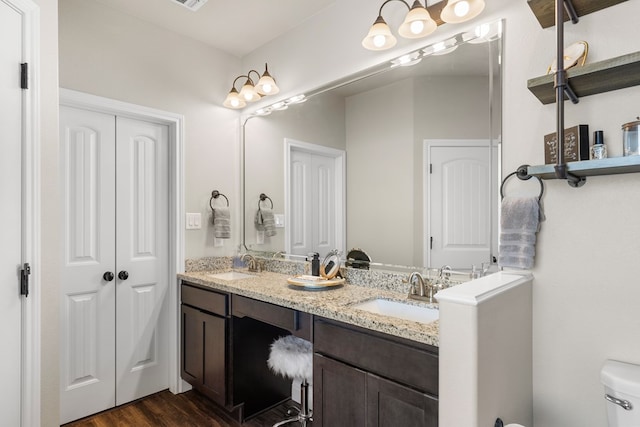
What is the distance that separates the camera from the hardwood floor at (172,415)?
2223mm

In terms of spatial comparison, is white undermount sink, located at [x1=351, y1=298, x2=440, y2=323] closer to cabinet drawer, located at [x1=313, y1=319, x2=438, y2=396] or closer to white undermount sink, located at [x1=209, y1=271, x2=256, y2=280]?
cabinet drawer, located at [x1=313, y1=319, x2=438, y2=396]

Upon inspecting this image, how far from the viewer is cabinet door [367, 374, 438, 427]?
48.6 inches

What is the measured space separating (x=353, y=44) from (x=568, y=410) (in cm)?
208

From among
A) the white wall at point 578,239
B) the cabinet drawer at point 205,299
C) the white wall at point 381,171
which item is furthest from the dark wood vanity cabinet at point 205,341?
the white wall at point 578,239

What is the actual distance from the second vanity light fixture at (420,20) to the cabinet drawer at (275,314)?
1447mm

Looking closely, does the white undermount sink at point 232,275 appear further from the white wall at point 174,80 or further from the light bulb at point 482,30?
the light bulb at point 482,30

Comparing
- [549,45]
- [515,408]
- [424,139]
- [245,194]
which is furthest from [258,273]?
[549,45]

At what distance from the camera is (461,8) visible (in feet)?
5.28

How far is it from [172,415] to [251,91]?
2.28 m

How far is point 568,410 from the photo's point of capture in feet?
4.38

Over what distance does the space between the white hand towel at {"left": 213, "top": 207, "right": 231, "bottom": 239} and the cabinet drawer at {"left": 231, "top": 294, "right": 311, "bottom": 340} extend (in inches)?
28.3

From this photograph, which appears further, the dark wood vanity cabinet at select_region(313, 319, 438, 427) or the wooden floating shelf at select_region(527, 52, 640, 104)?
the dark wood vanity cabinet at select_region(313, 319, 438, 427)

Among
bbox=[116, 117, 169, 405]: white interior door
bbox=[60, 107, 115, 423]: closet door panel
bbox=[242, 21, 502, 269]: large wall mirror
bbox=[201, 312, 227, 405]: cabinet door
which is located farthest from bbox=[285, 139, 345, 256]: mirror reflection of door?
bbox=[60, 107, 115, 423]: closet door panel

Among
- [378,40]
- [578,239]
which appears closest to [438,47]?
[378,40]
